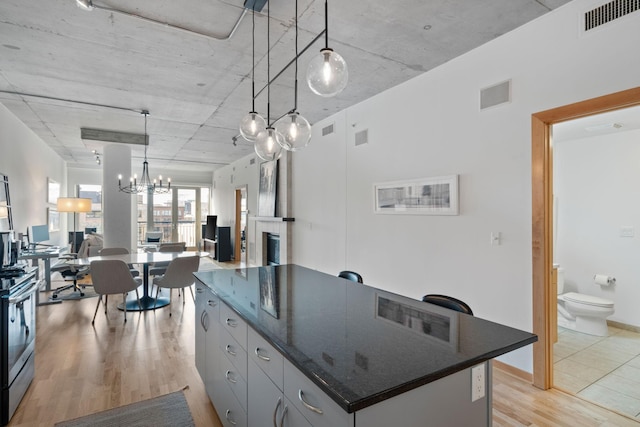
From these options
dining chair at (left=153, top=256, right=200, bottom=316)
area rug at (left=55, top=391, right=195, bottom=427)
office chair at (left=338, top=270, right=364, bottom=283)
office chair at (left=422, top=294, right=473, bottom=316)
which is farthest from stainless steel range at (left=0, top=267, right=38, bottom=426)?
office chair at (left=422, top=294, right=473, bottom=316)

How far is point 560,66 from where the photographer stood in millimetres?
2381

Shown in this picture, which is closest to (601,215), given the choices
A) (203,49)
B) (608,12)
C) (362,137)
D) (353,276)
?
(608,12)

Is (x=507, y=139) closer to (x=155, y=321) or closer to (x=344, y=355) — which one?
(x=344, y=355)

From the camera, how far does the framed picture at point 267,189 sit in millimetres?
6496

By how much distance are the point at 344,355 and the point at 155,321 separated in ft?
12.6

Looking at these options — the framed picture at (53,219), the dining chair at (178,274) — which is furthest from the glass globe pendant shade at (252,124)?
the framed picture at (53,219)

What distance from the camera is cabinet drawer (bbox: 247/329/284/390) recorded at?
1.28m

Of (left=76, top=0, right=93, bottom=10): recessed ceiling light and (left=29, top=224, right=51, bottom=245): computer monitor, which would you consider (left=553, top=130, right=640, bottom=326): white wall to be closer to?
(left=76, top=0, right=93, bottom=10): recessed ceiling light

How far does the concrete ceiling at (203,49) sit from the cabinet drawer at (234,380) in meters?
2.48

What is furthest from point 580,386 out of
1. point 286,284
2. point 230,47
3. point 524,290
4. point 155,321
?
point 155,321

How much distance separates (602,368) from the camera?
9.49 feet

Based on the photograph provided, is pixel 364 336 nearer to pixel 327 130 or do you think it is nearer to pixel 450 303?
pixel 450 303

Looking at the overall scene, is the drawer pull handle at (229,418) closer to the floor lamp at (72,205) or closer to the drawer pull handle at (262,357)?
the drawer pull handle at (262,357)

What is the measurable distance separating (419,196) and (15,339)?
360 centimetres
